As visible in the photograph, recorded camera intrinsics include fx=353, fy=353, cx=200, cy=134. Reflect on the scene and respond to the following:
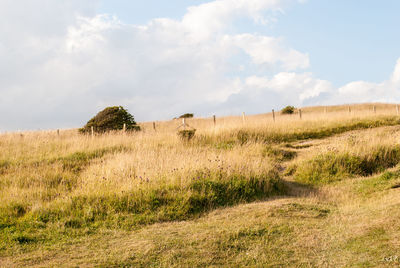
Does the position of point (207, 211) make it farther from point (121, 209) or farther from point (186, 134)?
point (186, 134)

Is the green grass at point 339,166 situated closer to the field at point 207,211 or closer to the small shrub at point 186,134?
the field at point 207,211

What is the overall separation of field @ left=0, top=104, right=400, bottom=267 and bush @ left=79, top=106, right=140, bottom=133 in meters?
9.34

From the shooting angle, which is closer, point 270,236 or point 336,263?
point 336,263

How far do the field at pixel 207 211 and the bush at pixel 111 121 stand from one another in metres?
9.34

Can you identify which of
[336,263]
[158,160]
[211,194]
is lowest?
[336,263]

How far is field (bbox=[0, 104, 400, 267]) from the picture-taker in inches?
235

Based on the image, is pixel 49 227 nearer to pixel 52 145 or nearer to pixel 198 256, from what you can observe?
pixel 198 256

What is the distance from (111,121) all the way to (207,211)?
1732 cm

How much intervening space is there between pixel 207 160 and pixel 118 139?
25.9 feet

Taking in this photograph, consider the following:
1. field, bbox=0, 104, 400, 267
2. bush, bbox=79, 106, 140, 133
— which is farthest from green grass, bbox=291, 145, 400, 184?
bush, bbox=79, 106, 140, 133

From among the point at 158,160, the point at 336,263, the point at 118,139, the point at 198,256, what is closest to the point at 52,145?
the point at 118,139

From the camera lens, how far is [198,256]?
5.81 metres

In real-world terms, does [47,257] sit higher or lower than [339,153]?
lower

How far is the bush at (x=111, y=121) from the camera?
24.2 metres
